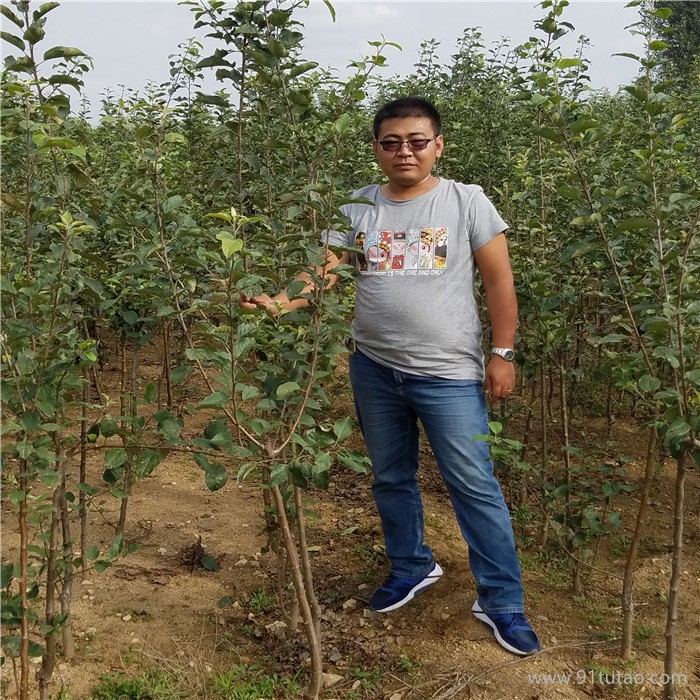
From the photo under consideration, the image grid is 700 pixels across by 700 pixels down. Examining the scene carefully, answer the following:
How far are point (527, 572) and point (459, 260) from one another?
1872 mm

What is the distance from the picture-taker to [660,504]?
5.01m

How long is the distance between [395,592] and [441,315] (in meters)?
1.42

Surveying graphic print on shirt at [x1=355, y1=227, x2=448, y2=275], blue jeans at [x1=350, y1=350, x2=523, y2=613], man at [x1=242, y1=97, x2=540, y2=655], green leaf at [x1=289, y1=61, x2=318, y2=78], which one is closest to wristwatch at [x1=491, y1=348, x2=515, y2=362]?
man at [x1=242, y1=97, x2=540, y2=655]

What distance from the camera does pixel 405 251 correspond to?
3084mm

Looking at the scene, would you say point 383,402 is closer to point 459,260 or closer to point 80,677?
point 459,260

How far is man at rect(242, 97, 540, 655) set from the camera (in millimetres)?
3059

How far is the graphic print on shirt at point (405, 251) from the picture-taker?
3047mm

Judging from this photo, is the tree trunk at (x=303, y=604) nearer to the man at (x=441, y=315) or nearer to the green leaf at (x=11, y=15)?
the man at (x=441, y=315)

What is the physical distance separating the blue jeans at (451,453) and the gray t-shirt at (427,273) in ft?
0.36

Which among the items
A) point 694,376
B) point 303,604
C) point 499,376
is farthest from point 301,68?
point 303,604

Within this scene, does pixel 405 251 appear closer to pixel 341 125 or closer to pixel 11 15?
pixel 341 125

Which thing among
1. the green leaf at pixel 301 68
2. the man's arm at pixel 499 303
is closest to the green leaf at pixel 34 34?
the green leaf at pixel 301 68

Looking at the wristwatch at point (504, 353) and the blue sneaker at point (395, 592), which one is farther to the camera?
the blue sneaker at point (395, 592)

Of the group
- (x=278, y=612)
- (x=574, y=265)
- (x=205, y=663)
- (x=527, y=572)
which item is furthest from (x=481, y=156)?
(x=205, y=663)
